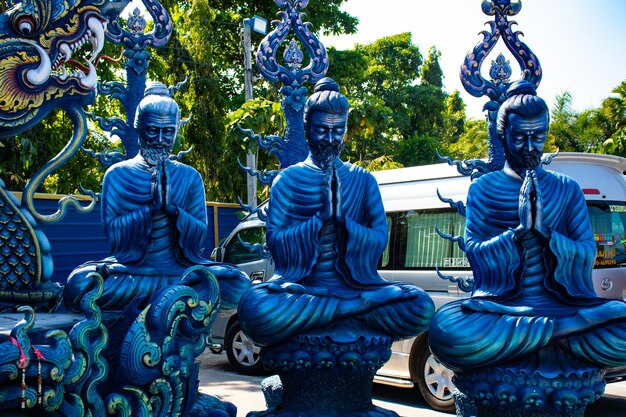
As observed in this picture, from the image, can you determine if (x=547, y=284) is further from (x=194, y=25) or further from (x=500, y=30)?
(x=194, y=25)

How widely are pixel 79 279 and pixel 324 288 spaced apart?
4.27 ft

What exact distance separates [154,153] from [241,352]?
14.2 ft

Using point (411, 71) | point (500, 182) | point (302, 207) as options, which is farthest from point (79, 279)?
point (411, 71)

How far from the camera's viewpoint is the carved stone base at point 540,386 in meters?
3.16

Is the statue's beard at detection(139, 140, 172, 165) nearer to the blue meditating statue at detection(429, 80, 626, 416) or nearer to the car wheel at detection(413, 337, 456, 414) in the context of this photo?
the blue meditating statue at detection(429, 80, 626, 416)

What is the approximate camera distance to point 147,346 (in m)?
3.05

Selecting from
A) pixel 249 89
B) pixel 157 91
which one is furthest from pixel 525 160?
pixel 249 89

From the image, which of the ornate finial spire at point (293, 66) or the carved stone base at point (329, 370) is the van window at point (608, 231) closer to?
the ornate finial spire at point (293, 66)

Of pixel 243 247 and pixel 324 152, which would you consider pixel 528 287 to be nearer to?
pixel 324 152

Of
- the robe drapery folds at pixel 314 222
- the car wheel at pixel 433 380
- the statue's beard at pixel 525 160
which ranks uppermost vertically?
the statue's beard at pixel 525 160

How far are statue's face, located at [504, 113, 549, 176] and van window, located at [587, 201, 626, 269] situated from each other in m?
2.84

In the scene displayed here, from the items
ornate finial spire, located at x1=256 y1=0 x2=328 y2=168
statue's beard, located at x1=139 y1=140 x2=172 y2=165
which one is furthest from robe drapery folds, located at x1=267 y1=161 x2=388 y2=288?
ornate finial spire, located at x1=256 y1=0 x2=328 y2=168

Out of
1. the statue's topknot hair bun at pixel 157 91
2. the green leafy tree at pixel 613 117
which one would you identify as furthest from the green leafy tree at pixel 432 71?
the statue's topknot hair bun at pixel 157 91

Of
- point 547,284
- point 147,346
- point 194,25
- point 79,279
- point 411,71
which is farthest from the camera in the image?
point 411,71
